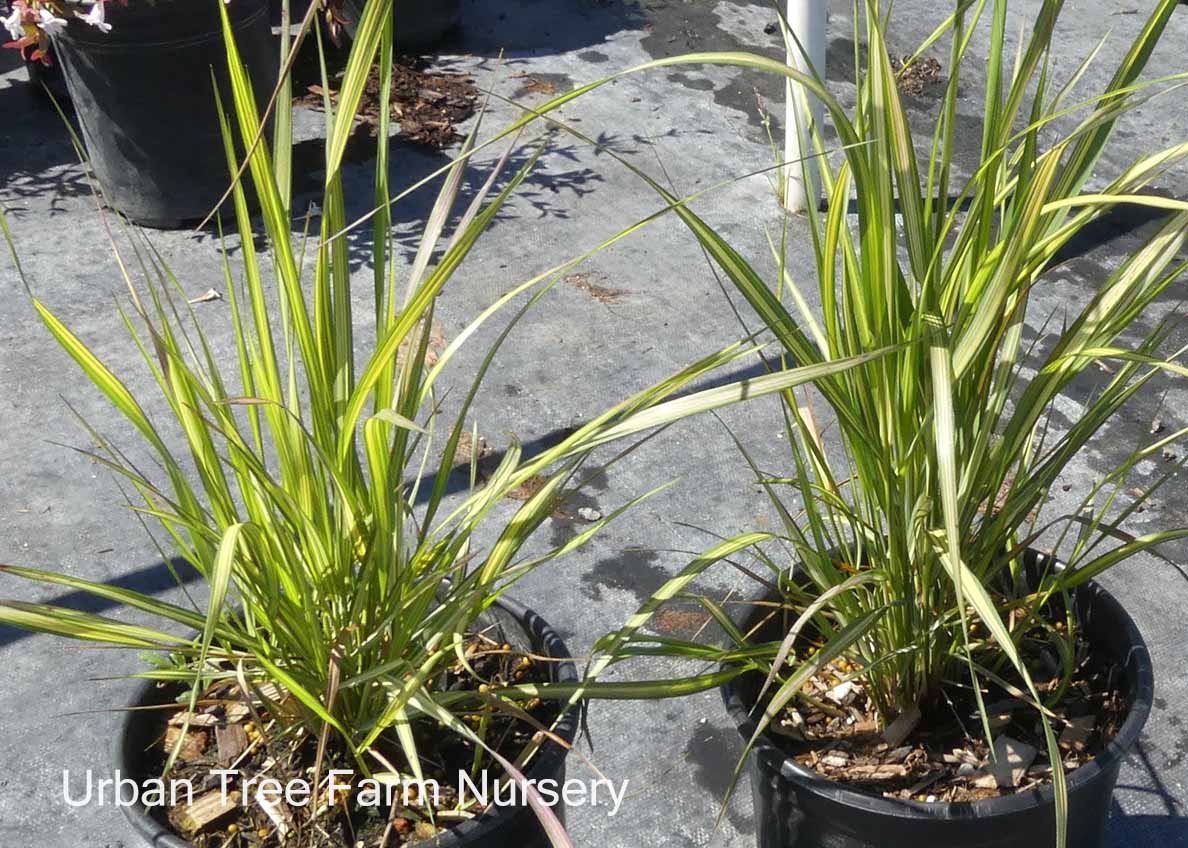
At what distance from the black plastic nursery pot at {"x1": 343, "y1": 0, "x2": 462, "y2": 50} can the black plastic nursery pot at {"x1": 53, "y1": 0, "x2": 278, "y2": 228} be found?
0.94 metres

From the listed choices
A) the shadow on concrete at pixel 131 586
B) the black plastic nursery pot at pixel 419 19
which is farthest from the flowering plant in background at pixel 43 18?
the black plastic nursery pot at pixel 419 19

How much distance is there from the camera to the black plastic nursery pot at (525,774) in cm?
124

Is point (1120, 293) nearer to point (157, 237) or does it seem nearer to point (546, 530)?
point (546, 530)

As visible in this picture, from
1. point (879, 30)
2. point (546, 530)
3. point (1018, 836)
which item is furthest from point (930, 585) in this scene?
point (546, 530)

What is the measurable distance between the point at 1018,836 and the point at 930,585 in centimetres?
27

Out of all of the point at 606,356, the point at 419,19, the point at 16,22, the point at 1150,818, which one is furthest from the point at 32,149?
the point at 1150,818

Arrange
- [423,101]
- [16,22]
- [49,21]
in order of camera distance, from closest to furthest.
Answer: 1. [49,21]
2. [16,22]
3. [423,101]

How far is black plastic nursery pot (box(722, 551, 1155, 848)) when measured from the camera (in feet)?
4.08

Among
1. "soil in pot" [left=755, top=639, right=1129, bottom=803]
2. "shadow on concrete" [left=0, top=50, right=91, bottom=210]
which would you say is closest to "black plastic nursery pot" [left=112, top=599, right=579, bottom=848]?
"soil in pot" [left=755, top=639, right=1129, bottom=803]

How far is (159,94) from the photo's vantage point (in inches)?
116

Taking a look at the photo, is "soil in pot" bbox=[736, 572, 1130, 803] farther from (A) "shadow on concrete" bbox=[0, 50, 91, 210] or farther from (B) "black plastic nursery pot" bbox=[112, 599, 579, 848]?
(A) "shadow on concrete" bbox=[0, 50, 91, 210]

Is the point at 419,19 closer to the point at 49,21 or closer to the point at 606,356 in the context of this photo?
the point at 49,21

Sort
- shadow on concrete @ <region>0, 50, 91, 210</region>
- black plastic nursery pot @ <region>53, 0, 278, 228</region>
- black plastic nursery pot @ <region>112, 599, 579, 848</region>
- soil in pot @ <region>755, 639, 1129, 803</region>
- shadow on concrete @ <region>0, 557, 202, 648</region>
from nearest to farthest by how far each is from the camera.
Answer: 1. black plastic nursery pot @ <region>112, 599, 579, 848</region>
2. soil in pot @ <region>755, 639, 1129, 803</region>
3. shadow on concrete @ <region>0, 557, 202, 648</region>
4. black plastic nursery pot @ <region>53, 0, 278, 228</region>
5. shadow on concrete @ <region>0, 50, 91, 210</region>

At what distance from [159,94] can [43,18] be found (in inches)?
17.6
